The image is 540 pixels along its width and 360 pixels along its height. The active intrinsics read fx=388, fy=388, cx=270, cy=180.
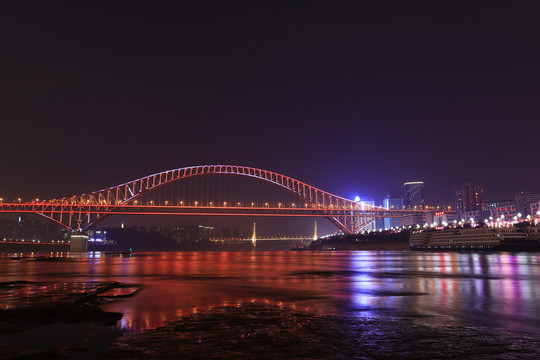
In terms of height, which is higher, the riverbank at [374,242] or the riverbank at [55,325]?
the riverbank at [55,325]

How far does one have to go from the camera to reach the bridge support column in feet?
270

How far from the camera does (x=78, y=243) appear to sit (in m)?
83.2

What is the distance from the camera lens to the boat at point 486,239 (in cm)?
7644

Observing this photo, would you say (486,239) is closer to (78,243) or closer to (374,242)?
(374,242)

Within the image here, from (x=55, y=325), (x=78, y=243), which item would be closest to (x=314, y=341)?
(x=55, y=325)

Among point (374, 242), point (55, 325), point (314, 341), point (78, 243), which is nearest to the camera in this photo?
point (314, 341)

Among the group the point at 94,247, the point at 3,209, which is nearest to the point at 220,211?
the point at 3,209

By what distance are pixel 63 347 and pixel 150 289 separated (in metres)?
9.35

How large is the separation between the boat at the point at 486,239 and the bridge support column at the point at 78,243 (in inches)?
3276

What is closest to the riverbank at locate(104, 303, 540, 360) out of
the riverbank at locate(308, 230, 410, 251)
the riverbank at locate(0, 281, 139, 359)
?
the riverbank at locate(0, 281, 139, 359)

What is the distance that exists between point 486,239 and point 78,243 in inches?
3430

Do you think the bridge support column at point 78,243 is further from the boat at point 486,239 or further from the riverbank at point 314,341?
the boat at point 486,239

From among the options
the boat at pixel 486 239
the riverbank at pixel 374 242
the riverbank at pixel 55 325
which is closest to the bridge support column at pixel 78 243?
the riverbank at pixel 55 325

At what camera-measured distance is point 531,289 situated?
15.7 m
